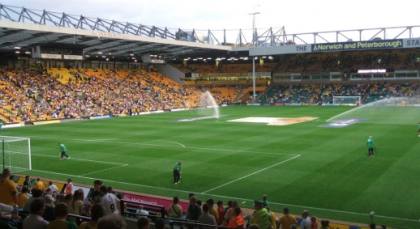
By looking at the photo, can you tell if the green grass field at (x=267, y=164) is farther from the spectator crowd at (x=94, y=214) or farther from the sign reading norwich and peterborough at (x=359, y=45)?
the sign reading norwich and peterborough at (x=359, y=45)

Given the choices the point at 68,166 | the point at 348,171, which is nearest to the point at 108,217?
the point at 348,171

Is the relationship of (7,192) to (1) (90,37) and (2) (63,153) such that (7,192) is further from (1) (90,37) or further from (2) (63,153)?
(1) (90,37)

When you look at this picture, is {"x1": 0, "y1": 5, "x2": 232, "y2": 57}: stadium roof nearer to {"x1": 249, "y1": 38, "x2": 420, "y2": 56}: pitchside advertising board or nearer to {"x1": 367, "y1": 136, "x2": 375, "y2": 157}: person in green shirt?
{"x1": 249, "y1": 38, "x2": 420, "y2": 56}: pitchside advertising board

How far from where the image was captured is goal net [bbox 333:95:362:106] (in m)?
74.0

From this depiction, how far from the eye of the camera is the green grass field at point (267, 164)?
60.3ft

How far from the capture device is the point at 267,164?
84.2 feet

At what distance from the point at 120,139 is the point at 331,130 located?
1822cm

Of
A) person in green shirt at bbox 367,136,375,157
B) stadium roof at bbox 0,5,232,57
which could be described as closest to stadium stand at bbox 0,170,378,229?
person in green shirt at bbox 367,136,375,157

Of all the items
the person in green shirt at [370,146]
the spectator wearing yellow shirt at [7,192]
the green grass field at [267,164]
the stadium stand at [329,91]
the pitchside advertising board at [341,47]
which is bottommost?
the green grass field at [267,164]

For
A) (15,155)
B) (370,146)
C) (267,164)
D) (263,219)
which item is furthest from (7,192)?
(370,146)

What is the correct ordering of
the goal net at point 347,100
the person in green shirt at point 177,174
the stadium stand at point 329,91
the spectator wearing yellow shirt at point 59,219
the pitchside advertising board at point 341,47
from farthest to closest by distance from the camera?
the stadium stand at point 329,91 → the goal net at point 347,100 → the pitchside advertising board at point 341,47 → the person in green shirt at point 177,174 → the spectator wearing yellow shirt at point 59,219

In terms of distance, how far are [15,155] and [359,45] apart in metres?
56.4

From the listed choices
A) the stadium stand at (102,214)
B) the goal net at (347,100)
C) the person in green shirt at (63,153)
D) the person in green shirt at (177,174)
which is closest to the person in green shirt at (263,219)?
the stadium stand at (102,214)

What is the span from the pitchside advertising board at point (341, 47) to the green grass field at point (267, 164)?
2869 cm
